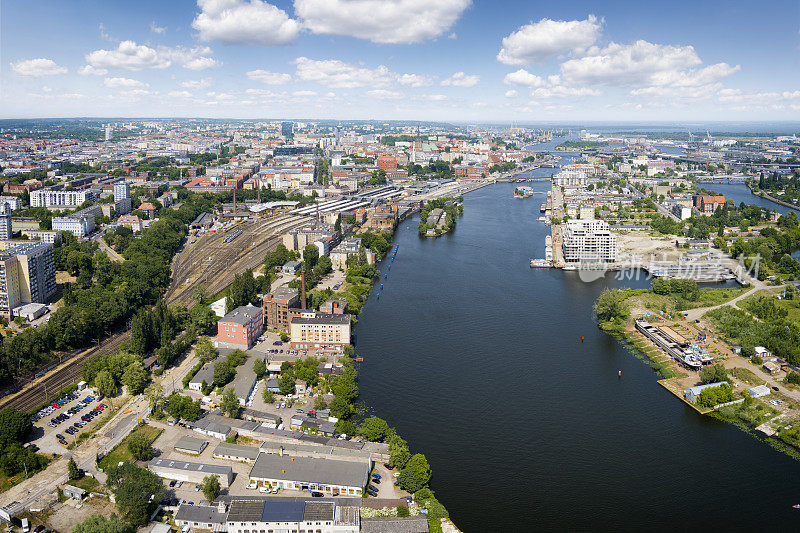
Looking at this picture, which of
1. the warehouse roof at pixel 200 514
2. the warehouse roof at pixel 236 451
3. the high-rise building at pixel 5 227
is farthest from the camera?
the high-rise building at pixel 5 227

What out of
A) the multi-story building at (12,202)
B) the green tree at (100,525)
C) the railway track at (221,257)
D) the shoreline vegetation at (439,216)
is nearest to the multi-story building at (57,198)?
the multi-story building at (12,202)

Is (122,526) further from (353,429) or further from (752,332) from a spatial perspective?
(752,332)

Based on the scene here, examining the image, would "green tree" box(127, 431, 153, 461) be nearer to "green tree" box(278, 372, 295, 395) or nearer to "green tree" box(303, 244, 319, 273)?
"green tree" box(278, 372, 295, 395)

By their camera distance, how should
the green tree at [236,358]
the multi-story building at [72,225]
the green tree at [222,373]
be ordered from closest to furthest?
the green tree at [222,373]
the green tree at [236,358]
the multi-story building at [72,225]

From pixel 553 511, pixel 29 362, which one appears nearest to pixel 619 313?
pixel 553 511

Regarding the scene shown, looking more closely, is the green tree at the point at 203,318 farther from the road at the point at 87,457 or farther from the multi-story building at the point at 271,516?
the multi-story building at the point at 271,516

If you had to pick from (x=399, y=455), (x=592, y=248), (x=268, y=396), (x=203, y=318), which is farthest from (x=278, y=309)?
(x=592, y=248)
